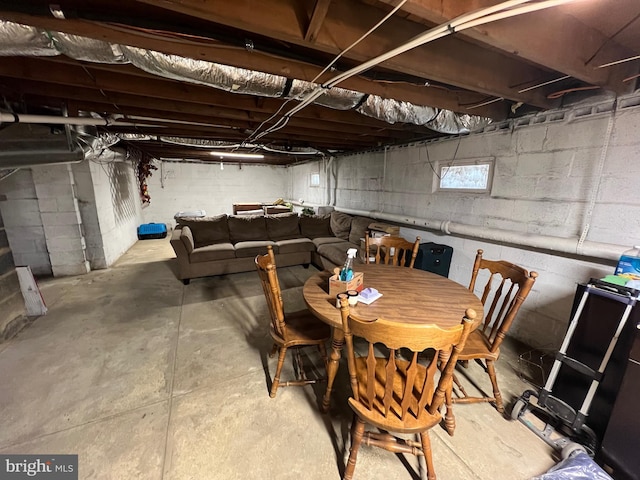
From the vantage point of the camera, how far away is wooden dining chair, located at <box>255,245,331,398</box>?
1518 mm

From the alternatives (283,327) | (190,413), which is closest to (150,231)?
(190,413)

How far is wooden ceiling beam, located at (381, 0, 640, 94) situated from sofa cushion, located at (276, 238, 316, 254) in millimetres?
3317

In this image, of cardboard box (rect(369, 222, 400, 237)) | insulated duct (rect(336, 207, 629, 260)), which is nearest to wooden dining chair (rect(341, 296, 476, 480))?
insulated duct (rect(336, 207, 629, 260))

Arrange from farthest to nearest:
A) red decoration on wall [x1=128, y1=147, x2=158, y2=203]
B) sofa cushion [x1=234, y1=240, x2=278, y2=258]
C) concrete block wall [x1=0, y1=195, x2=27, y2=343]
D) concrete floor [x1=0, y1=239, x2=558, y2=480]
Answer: red decoration on wall [x1=128, y1=147, x2=158, y2=203] < sofa cushion [x1=234, y1=240, x2=278, y2=258] < concrete block wall [x1=0, y1=195, x2=27, y2=343] < concrete floor [x1=0, y1=239, x2=558, y2=480]

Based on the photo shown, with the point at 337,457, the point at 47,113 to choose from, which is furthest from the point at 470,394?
the point at 47,113

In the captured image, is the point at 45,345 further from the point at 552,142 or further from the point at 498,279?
the point at 552,142

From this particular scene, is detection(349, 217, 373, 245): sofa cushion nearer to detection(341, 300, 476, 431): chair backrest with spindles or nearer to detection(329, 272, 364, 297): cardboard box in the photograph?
detection(329, 272, 364, 297): cardboard box

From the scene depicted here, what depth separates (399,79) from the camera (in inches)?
65.6

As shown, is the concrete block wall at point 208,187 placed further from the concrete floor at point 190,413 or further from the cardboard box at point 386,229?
the concrete floor at point 190,413

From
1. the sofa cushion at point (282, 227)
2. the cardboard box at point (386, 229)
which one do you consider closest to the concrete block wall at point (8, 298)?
the sofa cushion at point (282, 227)

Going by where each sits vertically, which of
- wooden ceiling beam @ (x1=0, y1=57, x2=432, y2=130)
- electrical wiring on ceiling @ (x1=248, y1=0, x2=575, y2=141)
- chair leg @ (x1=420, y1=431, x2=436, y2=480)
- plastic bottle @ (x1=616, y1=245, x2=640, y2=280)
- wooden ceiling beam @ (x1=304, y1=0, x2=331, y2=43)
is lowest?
chair leg @ (x1=420, y1=431, x2=436, y2=480)

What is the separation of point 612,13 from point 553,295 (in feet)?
6.16

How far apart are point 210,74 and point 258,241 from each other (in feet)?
9.64

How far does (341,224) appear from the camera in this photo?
4.48 metres
